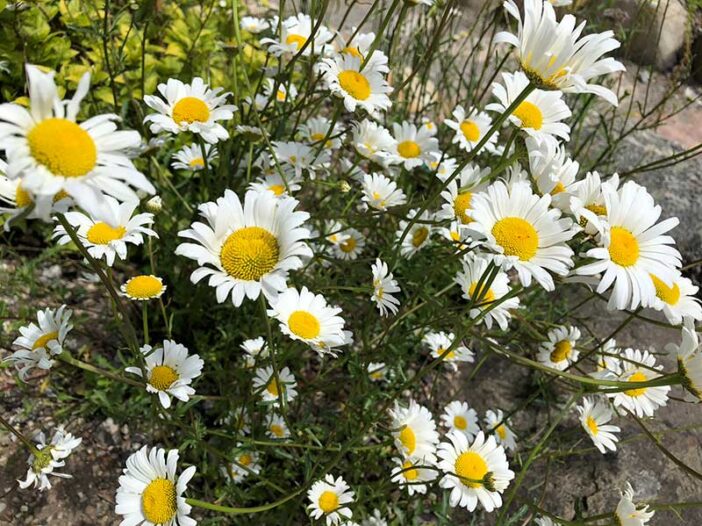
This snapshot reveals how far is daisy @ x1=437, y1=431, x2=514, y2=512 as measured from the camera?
1547 millimetres

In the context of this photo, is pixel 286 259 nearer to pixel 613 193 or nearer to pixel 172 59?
pixel 613 193

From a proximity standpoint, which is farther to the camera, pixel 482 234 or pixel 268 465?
pixel 268 465

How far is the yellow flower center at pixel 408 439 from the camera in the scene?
176 cm

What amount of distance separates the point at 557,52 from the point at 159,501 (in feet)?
4.16

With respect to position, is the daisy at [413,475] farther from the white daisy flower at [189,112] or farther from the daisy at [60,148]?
the daisy at [60,148]

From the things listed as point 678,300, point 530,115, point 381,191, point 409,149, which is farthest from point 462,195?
point 678,300

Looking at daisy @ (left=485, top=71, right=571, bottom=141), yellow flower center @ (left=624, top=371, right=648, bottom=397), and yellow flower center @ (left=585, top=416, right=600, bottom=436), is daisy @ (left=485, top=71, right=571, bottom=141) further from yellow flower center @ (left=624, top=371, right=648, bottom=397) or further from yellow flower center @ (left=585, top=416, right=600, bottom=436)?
yellow flower center @ (left=585, top=416, right=600, bottom=436)

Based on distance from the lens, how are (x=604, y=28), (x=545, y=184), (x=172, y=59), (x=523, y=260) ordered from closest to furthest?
(x=523, y=260), (x=545, y=184), (x=172, y=59), (x=604, y=28)

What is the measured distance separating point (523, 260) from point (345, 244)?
1.05m

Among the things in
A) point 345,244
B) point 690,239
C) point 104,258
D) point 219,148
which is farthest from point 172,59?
point 690,239

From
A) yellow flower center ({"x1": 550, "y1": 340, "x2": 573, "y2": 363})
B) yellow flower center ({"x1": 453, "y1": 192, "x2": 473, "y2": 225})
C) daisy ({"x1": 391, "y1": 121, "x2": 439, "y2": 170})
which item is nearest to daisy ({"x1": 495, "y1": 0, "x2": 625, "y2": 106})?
yellow flower center ({"x1": 453, "y1": 192, "x2": 473, "y2": 225})

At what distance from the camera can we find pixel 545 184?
1.41 meters

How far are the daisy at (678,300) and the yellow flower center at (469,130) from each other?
0.87 meters

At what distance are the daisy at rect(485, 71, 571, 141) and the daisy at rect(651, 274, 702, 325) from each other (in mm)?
440
